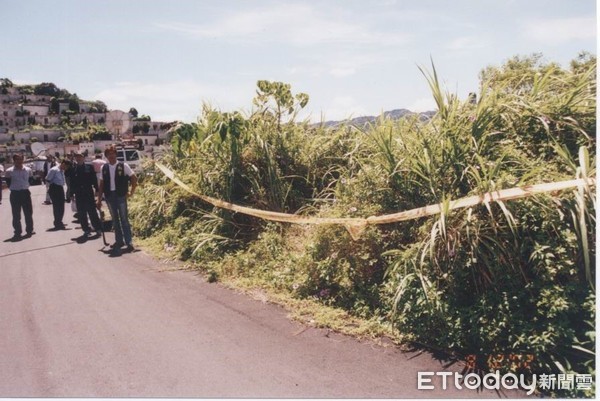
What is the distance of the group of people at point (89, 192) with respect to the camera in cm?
682

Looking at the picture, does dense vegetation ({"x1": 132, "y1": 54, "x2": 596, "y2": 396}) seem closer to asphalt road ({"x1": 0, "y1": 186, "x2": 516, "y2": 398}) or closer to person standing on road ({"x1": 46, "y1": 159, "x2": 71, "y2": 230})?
asphalt road ({"x1": 0, "y1": 186, "x2": 516, "y2": 398})

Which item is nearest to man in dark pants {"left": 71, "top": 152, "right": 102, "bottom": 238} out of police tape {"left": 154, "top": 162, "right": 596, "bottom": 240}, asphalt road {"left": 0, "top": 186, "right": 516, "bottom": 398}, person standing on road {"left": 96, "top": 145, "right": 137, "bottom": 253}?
person standing on road {"left": 96, "top": 145, "right": 137, "bottom": 253}

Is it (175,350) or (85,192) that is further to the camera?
(85,192)

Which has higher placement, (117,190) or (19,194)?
(117,190)

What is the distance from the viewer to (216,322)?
3.90m

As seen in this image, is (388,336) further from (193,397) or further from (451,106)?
(451,106)

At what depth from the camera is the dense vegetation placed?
9.63ft

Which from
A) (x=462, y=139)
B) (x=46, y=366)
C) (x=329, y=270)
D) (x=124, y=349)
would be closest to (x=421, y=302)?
(x=329, y=270)

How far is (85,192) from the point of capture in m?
8.10

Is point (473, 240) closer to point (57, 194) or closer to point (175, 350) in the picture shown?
point (175, 350)

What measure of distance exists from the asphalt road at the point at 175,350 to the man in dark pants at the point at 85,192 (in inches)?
121

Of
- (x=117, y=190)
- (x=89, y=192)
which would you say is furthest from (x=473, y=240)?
(x=89, y=192)

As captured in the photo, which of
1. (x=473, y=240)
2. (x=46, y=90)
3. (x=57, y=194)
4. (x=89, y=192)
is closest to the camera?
(x=473, y=240)

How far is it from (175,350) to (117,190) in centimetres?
426
